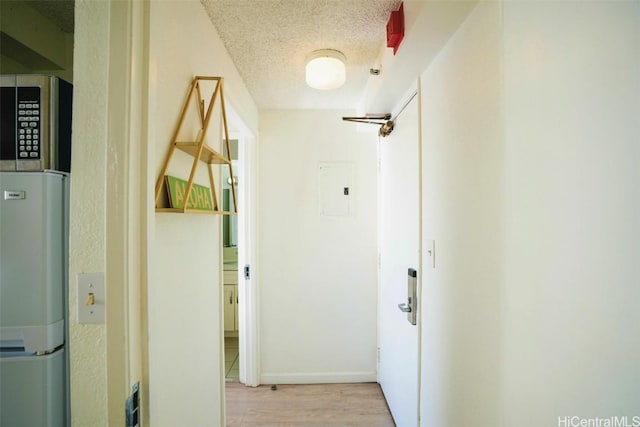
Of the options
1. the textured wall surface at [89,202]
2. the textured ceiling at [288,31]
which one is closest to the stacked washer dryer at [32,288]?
the textured wall surface at [89,202]

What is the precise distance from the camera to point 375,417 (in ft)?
6.29

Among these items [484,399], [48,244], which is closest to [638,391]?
[484,399]

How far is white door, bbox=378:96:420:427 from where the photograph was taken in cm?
145

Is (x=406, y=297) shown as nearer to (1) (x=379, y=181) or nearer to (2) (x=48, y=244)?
(1) (x=379, y=181)

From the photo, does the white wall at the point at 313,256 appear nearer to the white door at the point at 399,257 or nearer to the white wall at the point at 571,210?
the white door at the point at 399,257

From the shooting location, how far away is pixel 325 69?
1.48 meters

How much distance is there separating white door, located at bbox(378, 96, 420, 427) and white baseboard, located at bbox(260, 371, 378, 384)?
0.47ft

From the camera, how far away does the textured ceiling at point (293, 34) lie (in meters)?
1.19

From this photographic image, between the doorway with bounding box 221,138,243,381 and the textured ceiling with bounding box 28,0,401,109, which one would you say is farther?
the doorway with bounding box 221,138,243,381

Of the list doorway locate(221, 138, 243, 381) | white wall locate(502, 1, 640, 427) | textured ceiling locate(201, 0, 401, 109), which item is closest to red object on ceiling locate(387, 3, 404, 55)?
textured ceiling locate(201, 0, 401, 109)

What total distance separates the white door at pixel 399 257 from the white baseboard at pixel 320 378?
0.47 ft

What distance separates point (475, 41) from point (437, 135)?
37 centimetres

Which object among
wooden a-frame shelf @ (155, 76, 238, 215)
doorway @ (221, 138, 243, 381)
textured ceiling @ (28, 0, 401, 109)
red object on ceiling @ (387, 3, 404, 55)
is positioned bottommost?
doorway @ (221, 138, 243, 381)

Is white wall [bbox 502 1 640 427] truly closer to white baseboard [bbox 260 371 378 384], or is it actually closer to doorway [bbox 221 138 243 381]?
white baseboard [bbox 260 371 378 384]
